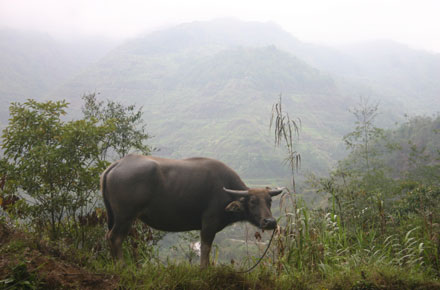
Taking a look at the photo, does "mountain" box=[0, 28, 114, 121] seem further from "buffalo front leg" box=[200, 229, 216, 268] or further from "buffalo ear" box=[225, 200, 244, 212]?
"buffalo ear" box=[225, 200, 244, 212]

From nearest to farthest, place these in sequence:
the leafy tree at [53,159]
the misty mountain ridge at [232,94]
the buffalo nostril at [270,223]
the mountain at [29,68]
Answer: the buffalo nostril at [270,223]
the leafy tree at [53,159]
the misty mountain ridge at [232,94]
the mountain at [29,68]

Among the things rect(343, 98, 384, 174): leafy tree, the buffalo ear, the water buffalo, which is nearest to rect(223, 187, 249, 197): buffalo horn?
the water buffalo

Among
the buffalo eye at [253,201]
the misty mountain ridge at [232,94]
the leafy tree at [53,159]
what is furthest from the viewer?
the misty mountain ridge at [232,94]

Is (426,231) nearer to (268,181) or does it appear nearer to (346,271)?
(346,271)

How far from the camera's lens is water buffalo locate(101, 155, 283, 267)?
4617mm

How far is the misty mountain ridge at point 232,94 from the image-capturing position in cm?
9444

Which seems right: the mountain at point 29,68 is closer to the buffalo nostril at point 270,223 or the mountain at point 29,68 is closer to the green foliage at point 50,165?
the green foliage at point 50,165

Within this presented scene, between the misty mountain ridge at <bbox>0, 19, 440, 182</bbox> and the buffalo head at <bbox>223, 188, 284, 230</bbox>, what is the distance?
73.7 metres

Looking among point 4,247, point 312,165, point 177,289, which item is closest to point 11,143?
point 4,247

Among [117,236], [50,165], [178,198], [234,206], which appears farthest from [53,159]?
[234,206]

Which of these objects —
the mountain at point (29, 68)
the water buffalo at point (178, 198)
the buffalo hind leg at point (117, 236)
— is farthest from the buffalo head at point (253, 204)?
the mountain at point (29, 68)

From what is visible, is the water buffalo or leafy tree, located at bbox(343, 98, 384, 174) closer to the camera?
the water buffalo

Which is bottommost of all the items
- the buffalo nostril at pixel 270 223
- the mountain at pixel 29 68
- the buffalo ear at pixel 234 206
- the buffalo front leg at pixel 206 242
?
the buffalo front leg at pixel 206 242

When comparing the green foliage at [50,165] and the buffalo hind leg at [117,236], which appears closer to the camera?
the buffalo hind leg at [117,236]
